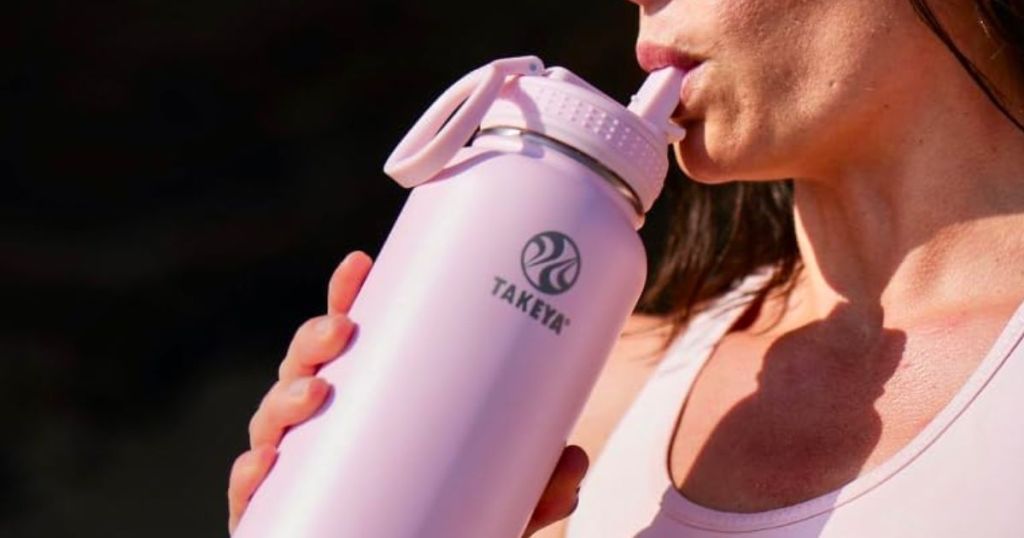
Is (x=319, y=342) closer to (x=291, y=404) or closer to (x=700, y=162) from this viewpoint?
(x=291, y=404)

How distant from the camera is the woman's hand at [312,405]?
1.20 m

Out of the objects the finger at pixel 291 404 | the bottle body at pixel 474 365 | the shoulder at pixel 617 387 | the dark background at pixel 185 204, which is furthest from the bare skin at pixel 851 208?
the dark background at pixel 185 204

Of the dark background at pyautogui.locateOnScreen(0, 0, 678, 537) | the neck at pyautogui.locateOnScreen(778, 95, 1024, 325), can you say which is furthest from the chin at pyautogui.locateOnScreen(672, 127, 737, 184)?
the dark background at pyautogui.locateOnScreen(0, 0, 678, 537)

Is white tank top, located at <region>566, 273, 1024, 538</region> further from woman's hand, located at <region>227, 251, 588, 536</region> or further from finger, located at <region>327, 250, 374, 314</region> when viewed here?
finger, located at <region>327, 250, 374, 314</region>

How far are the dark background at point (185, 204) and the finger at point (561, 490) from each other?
1.34 m

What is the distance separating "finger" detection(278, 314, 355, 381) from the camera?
47.3 inches

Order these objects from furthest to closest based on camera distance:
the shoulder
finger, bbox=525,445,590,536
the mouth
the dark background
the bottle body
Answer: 1. the dark background
2. the shoulder
3. the mouth
4. finger, bbox=525,445,590,536
5. the bottle body

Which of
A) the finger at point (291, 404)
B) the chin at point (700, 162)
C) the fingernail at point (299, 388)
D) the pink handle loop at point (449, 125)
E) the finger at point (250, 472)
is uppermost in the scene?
the pink handle loop at point (449, 125)

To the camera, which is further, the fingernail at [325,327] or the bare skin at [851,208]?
the bare skin at [851,208]

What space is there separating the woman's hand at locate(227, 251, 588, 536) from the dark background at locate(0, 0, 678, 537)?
4.18 ft

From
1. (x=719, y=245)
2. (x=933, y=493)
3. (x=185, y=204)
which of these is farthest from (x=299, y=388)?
(x=185, y=204)

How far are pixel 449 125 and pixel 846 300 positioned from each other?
1.38 feet

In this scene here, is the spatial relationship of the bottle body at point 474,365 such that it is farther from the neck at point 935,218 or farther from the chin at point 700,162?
the neck at point 935,218

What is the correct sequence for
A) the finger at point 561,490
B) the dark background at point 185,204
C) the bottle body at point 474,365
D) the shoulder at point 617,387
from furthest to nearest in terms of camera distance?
1. the dark background at point 185,204
2. the shoulder at point 617,387
3. the finger at point 561,490
4. the bottle body at point 474,365
